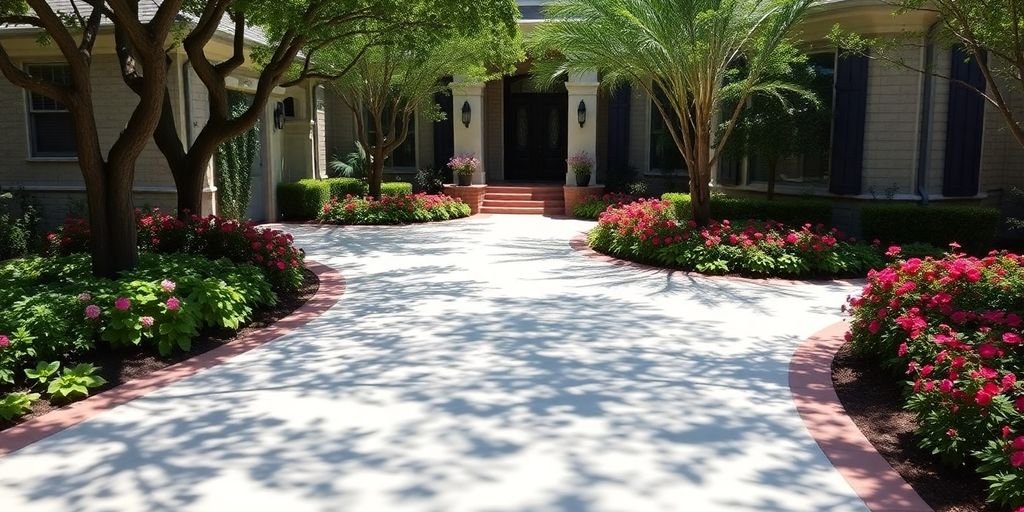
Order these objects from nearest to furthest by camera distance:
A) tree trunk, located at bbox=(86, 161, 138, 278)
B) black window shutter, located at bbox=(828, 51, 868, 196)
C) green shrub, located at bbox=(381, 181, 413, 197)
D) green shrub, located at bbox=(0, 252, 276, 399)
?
green shrub, located at bbox=(0, 252, 276, 399), tree trunk, located at bbox=(86, 161, 138, 278), black window shutter, located at bbox=(828, 51, 868, 196), green shrub, located at bbox=(381, 181, 413, 197)

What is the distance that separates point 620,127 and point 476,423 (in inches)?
600

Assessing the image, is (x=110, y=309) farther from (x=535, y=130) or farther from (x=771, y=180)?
(x=535, y=130)

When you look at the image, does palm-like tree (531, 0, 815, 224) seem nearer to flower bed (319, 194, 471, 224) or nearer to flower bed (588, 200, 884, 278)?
flower bed (588, 200, 884, 278)

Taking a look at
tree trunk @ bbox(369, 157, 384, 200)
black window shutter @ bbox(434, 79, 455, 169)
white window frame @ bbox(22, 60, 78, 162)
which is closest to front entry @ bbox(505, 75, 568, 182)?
black window shutter @ bbox(434, 79, 455, 169)

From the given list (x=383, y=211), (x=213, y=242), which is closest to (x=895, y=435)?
(x=213, y=242)

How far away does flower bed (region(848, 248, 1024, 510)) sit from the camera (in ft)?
13.0

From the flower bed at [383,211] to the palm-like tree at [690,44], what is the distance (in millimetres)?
5507

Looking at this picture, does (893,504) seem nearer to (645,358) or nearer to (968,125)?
(645,358)

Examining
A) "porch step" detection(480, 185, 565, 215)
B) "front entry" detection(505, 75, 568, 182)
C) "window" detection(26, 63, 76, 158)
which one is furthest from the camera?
"front entry" detection(505, 75, 568, 182)

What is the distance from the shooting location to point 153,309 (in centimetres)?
639

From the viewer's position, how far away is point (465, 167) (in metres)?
18.6

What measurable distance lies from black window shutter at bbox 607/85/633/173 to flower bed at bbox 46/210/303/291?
11.1 m

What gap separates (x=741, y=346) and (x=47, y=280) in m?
6.64

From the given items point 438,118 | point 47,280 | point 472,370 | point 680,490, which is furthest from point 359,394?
point 438,118
